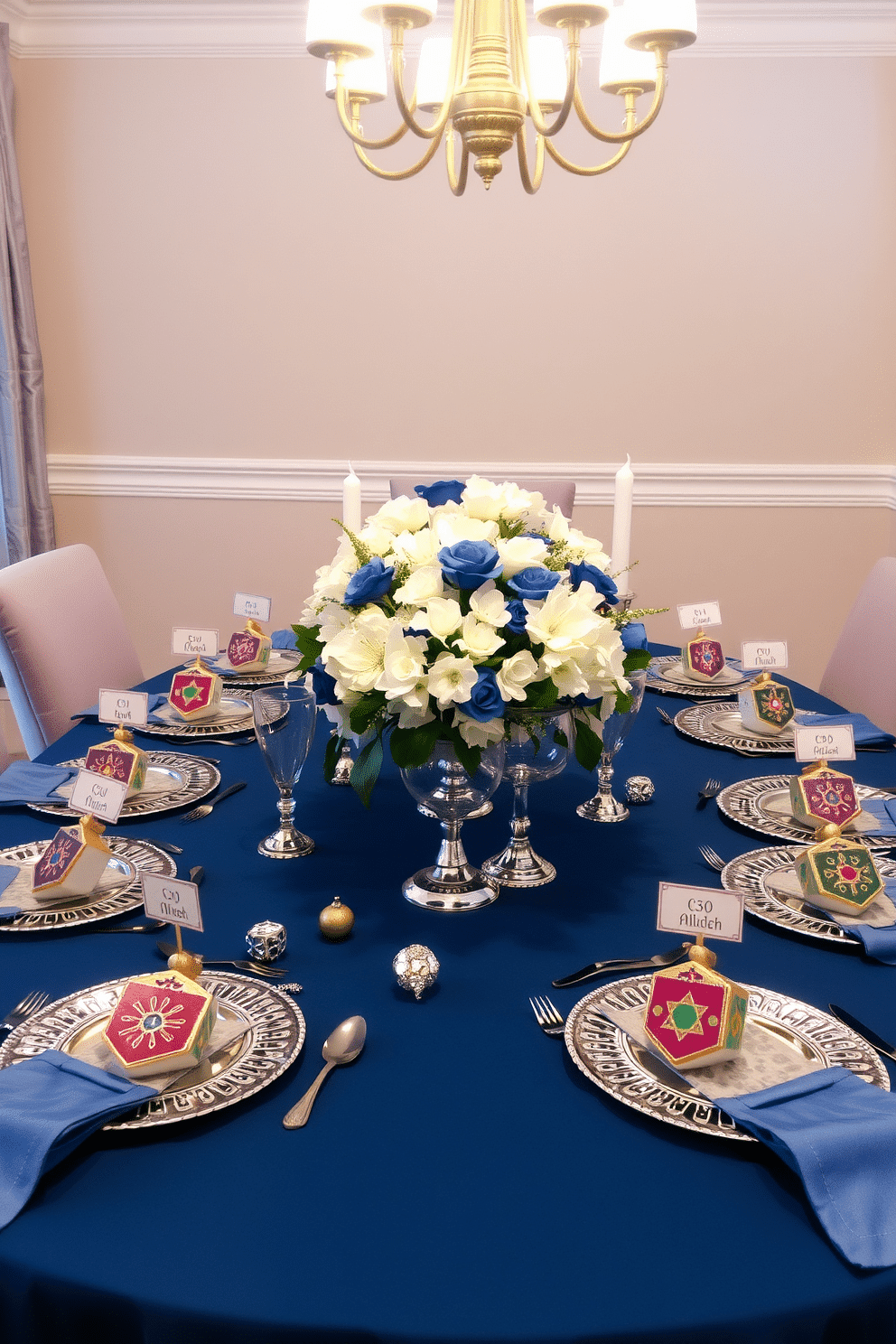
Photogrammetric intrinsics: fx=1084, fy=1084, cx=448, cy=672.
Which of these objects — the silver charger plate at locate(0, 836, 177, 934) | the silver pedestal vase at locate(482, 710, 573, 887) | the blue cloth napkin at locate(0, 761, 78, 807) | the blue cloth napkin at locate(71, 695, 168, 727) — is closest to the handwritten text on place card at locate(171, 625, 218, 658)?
the blue cloth napkin at locate(71, 695, 168, 727)

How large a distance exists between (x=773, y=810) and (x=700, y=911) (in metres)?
0.53

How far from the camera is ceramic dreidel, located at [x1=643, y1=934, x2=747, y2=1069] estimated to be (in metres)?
0.91

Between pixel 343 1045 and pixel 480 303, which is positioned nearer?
pixel 343 1045

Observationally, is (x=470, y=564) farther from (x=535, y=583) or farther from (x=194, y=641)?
(x=194, y=641)

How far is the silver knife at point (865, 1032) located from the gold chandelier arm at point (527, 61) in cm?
140

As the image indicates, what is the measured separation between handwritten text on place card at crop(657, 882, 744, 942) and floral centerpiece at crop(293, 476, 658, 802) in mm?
251

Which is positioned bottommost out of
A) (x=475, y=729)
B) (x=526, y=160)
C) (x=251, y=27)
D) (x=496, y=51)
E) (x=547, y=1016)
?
(x=547, y=1016)

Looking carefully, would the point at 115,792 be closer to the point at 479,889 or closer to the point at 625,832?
the point at 479,889

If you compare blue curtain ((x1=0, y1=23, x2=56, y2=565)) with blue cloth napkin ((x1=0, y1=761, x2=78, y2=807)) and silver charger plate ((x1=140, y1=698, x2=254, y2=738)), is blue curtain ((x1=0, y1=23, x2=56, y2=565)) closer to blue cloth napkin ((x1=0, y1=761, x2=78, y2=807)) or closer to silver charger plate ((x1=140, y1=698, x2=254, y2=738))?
silver charger plate ((x1=140, y1=698, x2=254, y2=738))

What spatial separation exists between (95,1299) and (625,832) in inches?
35.0

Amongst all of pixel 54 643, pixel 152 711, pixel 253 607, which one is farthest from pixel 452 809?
pixel 54 643

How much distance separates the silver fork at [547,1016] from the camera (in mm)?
988

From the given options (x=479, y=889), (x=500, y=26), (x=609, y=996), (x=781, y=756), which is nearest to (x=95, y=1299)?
(x=609, y=996)

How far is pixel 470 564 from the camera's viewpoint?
3.74ft
